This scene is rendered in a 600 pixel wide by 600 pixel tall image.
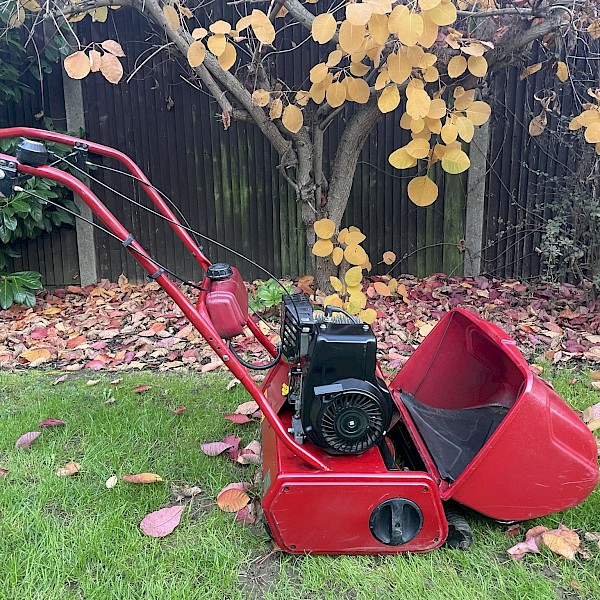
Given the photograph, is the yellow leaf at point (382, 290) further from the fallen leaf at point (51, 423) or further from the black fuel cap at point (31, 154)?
the black fuel cap at point (31, 154)

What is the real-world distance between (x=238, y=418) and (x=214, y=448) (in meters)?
0.30

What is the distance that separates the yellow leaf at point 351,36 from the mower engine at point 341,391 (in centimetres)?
126

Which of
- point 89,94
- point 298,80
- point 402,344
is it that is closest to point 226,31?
point 402,344

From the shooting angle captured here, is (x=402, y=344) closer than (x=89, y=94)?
Yes

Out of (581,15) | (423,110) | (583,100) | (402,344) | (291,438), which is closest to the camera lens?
(291,438)

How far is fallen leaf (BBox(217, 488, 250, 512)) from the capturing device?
6.94ft

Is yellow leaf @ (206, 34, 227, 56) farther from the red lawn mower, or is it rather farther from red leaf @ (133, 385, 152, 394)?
red leaf @ (133, 385, 152, 394)

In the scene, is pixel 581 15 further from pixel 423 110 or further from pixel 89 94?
pixel 89 94

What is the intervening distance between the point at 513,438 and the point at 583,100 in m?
3.99

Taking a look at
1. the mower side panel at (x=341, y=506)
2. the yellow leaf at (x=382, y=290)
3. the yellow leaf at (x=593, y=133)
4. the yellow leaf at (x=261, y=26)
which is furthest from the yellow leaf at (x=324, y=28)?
the yellow leaf at (x=382, y=290)

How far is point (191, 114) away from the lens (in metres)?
5.27

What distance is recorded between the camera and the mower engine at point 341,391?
1.85 metres

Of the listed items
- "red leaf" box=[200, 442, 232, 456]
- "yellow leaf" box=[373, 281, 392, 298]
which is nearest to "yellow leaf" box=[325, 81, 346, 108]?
"red leaf" box=[200, 442, 232, 456]

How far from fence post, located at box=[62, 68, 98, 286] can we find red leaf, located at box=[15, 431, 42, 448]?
308cm
